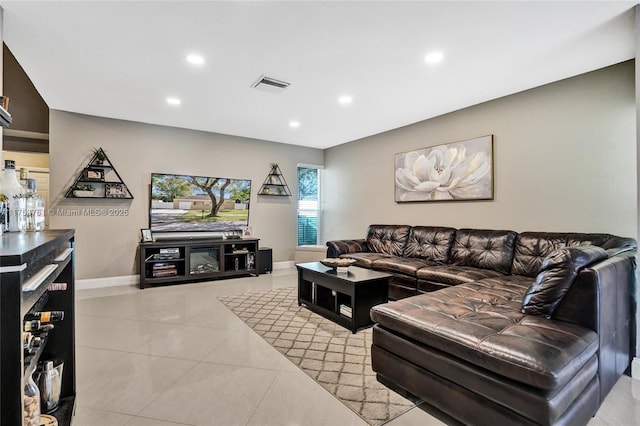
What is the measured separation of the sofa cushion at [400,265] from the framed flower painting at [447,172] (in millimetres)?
1052

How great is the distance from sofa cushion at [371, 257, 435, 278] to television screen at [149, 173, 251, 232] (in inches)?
112

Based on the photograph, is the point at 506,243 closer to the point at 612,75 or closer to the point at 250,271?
the point at 612,75

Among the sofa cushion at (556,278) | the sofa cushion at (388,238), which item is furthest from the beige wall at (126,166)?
the sofa cushion at (556,278)

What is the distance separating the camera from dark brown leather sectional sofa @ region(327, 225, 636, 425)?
4.60 feet

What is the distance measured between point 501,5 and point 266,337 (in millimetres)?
3114

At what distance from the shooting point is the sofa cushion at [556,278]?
1.78 meters

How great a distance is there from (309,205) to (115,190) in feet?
11.6

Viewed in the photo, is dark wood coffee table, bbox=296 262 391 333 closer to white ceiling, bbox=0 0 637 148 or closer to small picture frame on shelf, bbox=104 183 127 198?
white ceiling, bbox=0 0 637 148

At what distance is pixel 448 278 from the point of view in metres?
3.21

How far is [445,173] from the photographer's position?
4.35m

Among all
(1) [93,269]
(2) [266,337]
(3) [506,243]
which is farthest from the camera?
(1) [93,269]

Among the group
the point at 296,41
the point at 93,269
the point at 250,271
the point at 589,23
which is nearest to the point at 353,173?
the point at 250,271

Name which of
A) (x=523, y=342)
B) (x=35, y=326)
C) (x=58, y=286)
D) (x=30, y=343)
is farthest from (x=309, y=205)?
(x=30, y=343)

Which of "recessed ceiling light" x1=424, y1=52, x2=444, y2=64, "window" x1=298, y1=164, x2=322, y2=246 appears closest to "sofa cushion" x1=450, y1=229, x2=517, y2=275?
"recessed ceiling light" x1=424, y1=52, x2=444, y2=64
